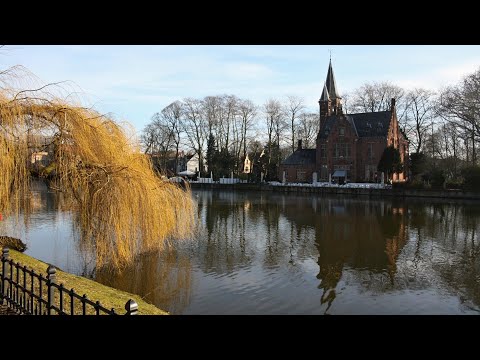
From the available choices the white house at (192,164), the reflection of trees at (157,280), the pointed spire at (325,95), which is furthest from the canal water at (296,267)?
the white house at (192,164)

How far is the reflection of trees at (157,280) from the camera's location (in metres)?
9.33

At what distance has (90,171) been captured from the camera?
859cm

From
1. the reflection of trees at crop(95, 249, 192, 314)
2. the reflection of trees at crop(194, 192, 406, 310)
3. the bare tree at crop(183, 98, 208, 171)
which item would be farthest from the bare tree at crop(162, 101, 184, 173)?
the reflection of trees at crop(95, 249, 192, 314)

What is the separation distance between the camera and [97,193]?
340 inches

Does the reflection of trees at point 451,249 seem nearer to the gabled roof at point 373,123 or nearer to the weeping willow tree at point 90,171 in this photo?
the weeping willow tree at point 90,171

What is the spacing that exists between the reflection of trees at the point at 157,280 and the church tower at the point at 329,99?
156 ft

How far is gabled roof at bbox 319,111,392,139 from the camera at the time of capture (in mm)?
49719

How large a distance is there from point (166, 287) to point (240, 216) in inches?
584

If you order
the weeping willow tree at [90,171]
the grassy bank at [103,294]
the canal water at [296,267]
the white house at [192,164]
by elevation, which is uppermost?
the white house at [192,164]

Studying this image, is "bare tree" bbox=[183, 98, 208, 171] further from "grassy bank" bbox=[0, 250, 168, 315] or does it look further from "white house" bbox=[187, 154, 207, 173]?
"grassy bank" bbox=[0, 250, 168, 315]

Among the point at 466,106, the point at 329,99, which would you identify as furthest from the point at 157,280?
the point at 329,99

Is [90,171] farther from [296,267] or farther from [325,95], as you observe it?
[325,95]

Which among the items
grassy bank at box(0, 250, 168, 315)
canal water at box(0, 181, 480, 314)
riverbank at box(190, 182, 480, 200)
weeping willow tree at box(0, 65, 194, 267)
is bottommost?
canal water at box(0, 181, 480, 314)

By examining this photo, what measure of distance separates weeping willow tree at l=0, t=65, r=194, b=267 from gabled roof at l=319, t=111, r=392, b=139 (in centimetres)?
4437
